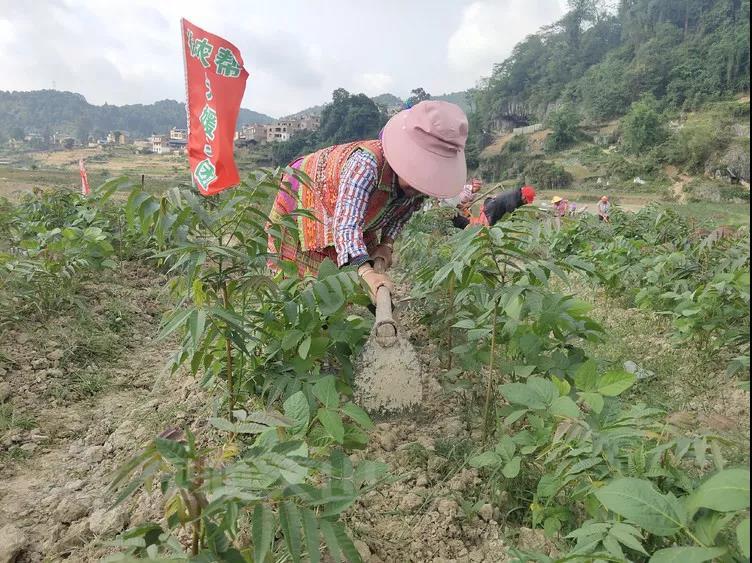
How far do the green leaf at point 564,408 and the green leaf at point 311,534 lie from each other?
2.09ft

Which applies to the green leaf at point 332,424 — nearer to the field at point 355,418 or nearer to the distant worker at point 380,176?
the field at point 355,418

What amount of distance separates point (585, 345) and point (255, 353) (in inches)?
76.1

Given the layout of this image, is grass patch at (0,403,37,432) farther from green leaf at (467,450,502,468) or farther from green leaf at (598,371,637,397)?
green leaf at (598,371,637,397)

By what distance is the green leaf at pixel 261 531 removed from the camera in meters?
0.88

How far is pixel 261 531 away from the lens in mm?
893

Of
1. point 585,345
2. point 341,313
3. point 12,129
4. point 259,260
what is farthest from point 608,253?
point 12,129

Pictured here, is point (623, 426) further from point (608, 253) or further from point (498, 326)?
point (608, 253)

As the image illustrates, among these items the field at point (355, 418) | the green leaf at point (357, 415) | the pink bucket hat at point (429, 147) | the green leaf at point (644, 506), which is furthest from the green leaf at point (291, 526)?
the pink bucket hat at point (429, 147)

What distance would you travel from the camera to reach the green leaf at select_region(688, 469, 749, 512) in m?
0.74

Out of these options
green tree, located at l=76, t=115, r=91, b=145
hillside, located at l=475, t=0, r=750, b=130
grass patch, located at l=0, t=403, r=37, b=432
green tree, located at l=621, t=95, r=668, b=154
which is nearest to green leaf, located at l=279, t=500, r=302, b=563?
grass patch, located at l=0, t=403, r=37, b=432

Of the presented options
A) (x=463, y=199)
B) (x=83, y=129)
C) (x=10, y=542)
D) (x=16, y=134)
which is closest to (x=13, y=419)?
(x=10, y=542)

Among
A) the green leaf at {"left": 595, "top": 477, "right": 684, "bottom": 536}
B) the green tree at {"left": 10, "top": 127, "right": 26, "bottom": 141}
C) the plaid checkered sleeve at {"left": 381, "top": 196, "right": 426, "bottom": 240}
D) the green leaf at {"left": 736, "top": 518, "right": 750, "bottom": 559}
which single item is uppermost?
the green tree at {"left": 10, "top": 127, "right": 26, "bottom": 141}

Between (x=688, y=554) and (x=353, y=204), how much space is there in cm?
156

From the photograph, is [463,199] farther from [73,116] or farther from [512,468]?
[73,116]
